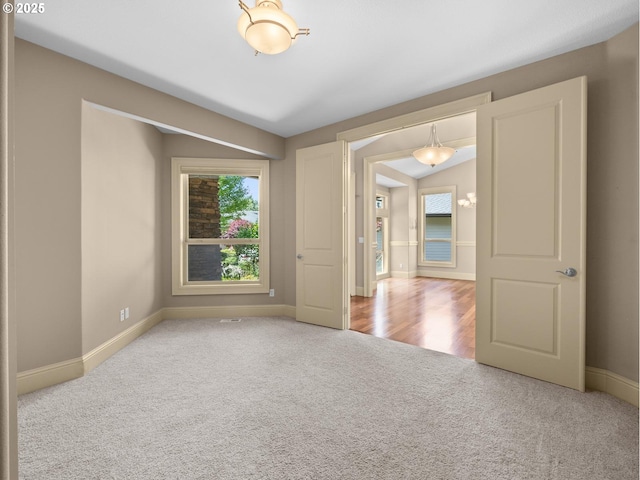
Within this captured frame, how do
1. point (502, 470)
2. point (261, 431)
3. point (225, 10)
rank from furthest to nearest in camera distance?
point (225, 10), point (261, 431), point (502, 470)

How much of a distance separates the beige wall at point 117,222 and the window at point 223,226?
0.40 meters

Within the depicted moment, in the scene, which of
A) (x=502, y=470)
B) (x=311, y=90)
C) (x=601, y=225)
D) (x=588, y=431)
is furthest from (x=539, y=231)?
(x=311, y=90)

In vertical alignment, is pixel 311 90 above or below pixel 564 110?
above

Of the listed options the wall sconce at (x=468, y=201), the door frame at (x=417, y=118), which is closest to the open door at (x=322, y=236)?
the door frame at (x=417, y=118)

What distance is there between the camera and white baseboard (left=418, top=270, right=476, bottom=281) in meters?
8.34

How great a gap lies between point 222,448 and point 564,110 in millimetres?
3253

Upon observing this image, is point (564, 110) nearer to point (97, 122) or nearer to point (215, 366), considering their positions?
point (215, 366)

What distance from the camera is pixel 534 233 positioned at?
8.02 ft

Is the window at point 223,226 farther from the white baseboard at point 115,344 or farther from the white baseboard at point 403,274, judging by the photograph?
the white baseboard at point 403,274

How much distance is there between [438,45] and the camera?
2.34 m

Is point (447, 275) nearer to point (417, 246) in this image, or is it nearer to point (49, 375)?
point (417, 246)

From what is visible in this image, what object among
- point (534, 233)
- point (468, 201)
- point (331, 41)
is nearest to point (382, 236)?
point (468, 201)

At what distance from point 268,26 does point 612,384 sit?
11.2 feet

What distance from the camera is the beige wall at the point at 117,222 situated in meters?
2.62
